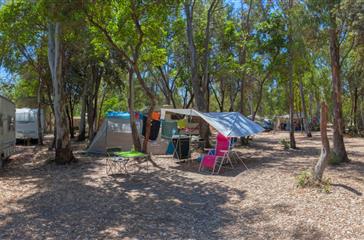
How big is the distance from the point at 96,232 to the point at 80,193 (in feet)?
8.13

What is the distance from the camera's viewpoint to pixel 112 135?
47.7ft

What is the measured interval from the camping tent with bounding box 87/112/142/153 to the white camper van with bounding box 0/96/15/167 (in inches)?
123

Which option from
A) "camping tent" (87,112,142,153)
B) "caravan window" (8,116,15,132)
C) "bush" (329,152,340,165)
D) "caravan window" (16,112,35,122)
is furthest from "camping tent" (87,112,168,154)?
"caravan window" (16,112,35,122)

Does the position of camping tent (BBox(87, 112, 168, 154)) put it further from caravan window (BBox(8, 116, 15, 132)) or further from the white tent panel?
caravan window (BBox(8, 116, 15, 132))

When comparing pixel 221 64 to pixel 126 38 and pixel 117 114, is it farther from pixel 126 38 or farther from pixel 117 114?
pixel 126 38

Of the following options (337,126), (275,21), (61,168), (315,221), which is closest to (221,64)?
(275,21)

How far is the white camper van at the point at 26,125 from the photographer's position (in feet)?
67.2

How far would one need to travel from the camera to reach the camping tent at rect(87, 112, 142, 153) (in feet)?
47.2

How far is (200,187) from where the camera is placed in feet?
26.3

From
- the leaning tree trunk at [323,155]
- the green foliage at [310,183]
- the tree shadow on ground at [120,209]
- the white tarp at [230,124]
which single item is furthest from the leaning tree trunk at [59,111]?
the leaning tree trunk at [323,155]

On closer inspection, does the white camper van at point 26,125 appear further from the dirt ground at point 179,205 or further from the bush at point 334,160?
the bush at point 334,160

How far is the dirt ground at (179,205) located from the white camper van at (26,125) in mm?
11056

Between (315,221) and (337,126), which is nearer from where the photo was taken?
(315,221)

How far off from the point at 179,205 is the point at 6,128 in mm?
6724
